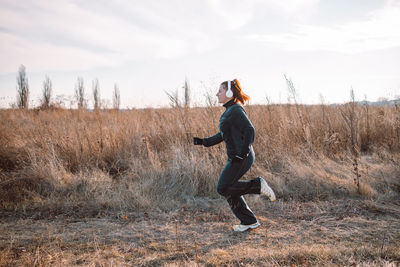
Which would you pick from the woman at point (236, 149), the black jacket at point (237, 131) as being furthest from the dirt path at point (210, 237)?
the black jacket at point (237, 131)

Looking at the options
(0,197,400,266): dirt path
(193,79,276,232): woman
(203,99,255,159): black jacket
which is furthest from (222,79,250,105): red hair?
(0,197,400,266): dirt path

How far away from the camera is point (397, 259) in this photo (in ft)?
8.54

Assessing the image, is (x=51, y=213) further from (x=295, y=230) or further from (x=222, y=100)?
(x=295, y=230)

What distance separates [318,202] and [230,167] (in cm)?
210

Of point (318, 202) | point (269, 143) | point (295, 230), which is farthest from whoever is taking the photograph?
point (269, 143)

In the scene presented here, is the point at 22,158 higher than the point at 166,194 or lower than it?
higher

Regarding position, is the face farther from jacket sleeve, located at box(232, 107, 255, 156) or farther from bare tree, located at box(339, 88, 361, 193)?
bare tree, located at box(339, 88, 361, 193)

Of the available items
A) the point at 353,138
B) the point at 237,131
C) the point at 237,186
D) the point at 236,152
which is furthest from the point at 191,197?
the point at 353,138

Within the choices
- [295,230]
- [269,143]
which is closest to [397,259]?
[295,230]

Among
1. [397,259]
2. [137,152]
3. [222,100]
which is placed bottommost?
Result: [397,259]

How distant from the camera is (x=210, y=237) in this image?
3285mm

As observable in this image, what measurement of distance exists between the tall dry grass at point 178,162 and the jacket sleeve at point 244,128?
1981mm

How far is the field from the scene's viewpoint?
2.82m

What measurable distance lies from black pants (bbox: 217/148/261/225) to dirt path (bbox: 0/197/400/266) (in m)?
0.26
